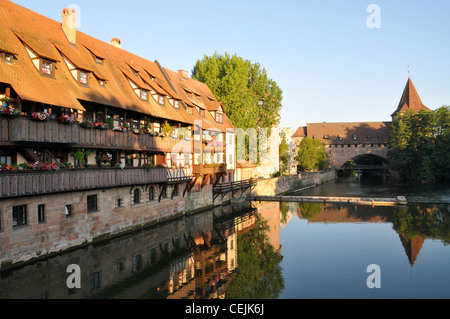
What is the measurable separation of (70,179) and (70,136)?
2.09 m

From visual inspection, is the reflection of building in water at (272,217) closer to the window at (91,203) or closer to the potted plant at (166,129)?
the potted plant at (166,129)

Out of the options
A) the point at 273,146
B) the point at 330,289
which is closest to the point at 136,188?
the point at 330,289

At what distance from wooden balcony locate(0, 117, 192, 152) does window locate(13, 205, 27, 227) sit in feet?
9.71

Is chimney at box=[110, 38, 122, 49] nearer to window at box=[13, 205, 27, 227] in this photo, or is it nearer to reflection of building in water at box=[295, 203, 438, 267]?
window at box=[13, 205, 27, 227]

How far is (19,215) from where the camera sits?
1511cm

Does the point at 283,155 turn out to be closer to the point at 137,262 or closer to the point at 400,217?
the point at 400,217

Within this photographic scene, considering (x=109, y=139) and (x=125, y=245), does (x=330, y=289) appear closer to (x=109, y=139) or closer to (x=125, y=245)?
(x=125, y=245)

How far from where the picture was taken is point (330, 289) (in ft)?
44.4

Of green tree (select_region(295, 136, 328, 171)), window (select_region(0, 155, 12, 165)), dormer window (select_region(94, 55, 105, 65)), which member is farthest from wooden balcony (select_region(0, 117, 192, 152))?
green tree (select_region(295, 136, 328, 171))

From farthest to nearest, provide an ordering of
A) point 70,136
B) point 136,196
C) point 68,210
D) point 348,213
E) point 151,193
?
1. point 348,213
2. point 151,193
3. point 136,196
4. point 68,210
5. point 70,136

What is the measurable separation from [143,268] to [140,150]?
368 inches

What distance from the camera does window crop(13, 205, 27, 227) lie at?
49.0 feet

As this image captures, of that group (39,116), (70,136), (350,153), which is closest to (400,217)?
(70,136)
